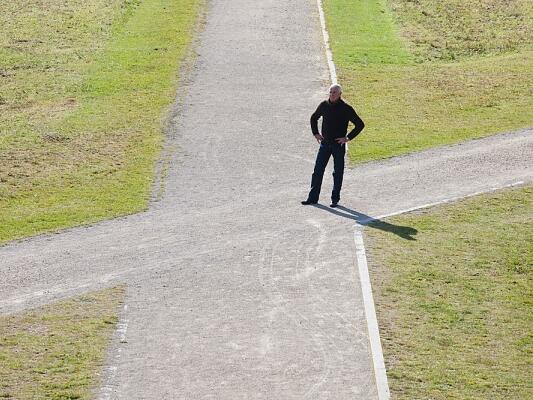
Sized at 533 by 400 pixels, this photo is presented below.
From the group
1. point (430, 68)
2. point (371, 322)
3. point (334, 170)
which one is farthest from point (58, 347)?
point (430, 68)

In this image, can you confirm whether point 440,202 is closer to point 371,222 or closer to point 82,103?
point 371,222

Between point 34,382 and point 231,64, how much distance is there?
62.9ft

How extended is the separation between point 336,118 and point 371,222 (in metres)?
2.00

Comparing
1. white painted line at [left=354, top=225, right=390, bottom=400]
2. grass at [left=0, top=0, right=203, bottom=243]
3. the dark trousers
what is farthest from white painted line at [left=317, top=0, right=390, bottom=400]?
grass at [left=0, top=0, right=203, bottom=243]

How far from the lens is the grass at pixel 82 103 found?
67.6 feet

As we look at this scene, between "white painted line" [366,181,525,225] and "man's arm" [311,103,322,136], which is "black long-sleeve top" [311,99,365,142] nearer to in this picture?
"man's arm" [311,103,322,136]

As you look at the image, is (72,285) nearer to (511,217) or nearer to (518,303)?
(518,303)

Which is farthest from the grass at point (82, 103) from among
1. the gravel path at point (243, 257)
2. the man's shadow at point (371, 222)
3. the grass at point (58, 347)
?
the grass at point (58, 347)

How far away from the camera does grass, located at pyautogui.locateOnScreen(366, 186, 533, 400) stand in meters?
13.3

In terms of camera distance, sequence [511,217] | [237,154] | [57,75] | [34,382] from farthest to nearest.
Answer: [57,75] < [237,154] < [511,217] < [34,382]

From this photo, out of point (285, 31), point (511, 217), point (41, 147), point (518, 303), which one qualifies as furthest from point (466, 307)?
point (285, 31)

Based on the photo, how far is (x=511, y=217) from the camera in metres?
19.5

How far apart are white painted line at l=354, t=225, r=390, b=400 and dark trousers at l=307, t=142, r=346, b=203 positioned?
1.23 metres

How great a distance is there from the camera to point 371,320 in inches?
583
